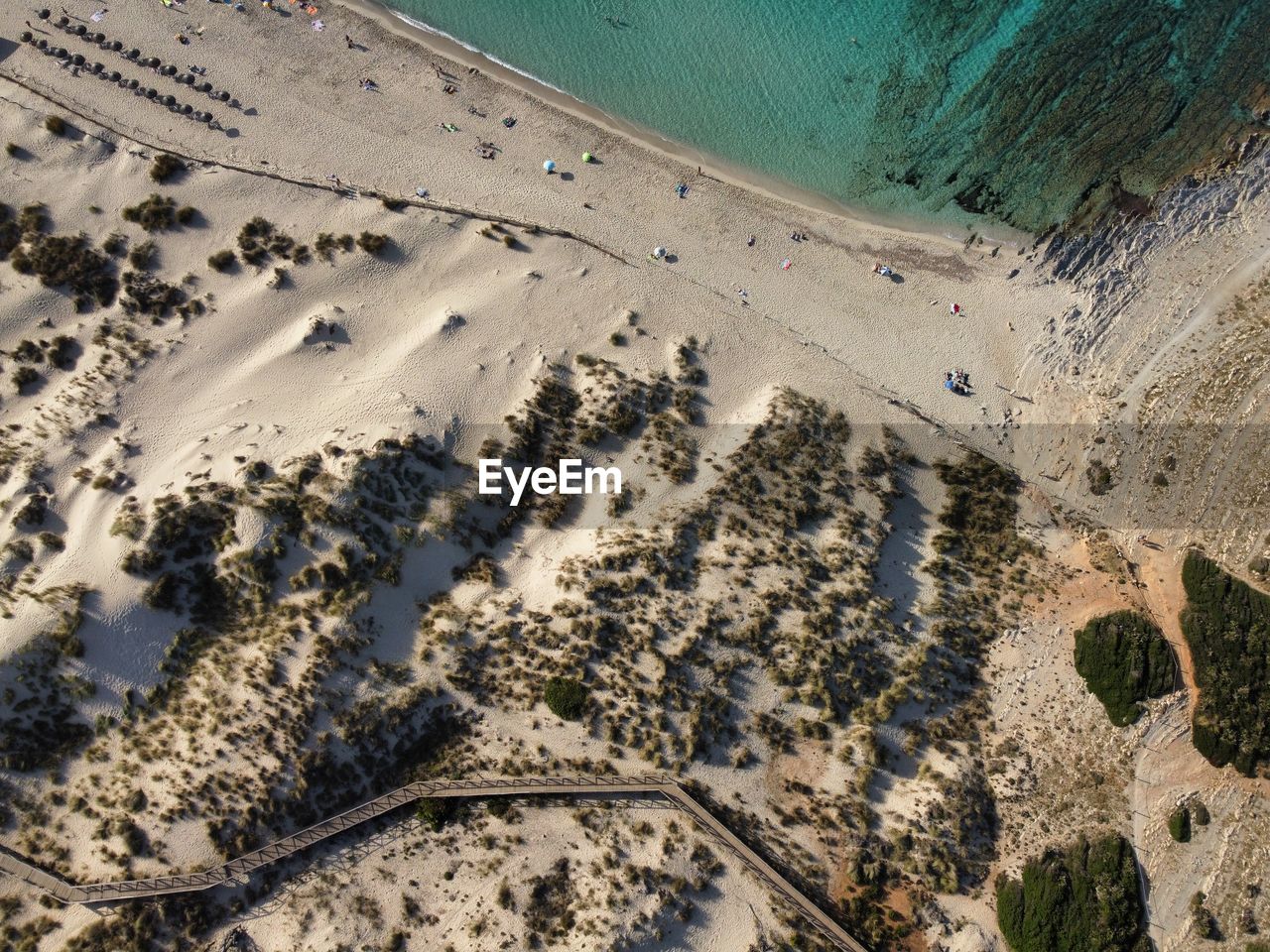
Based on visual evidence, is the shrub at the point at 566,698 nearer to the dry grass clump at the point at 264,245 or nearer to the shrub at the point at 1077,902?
the shrub at the point at 1077,902

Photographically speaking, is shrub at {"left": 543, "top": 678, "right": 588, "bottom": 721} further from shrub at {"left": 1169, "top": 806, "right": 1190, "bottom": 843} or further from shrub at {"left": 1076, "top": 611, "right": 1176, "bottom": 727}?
shrub at {"left": 1169, "top": 806, "right": 1190, "bottom": 843}

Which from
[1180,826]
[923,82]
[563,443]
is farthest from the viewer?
[923,82]

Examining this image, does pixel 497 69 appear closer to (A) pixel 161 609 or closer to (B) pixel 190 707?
(A) pixel 161 609

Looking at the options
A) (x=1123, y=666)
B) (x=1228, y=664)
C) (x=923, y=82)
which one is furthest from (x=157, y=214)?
(x=1228, y=664)

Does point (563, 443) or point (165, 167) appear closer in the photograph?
point (563, 443)

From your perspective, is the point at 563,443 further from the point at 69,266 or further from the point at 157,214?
the point at 69,266

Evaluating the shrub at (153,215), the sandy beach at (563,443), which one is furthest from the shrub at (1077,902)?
the shrub at (153,215)
